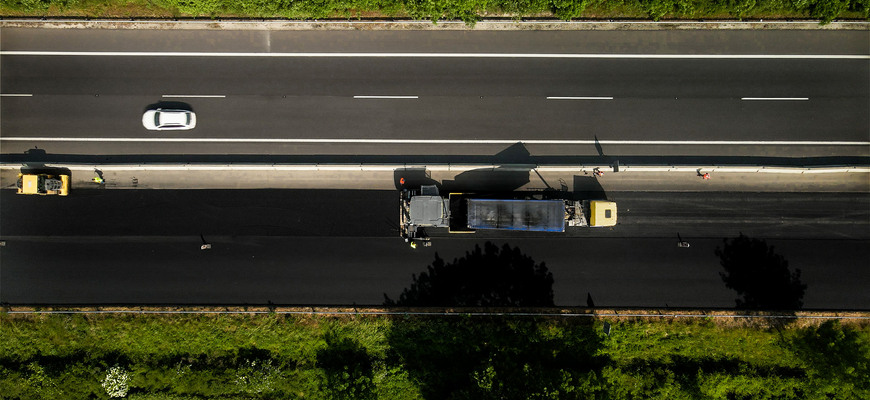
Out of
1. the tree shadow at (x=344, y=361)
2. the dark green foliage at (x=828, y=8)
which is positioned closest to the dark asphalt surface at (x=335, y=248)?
the tree shadow at (x=344, y=361)

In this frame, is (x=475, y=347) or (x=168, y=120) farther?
(x=475, y=347)

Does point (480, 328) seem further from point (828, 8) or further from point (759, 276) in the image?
point (828, 8)

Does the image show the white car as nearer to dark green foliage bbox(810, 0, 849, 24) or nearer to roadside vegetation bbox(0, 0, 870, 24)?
roadside vegetation bbox(0, 0, 870, 24)

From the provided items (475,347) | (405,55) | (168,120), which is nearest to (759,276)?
(475,347)

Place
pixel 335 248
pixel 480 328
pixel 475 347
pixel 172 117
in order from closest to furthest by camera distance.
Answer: pixel 172 117 → pixel 475 347 → pixel 480 328 → pixel 335 248

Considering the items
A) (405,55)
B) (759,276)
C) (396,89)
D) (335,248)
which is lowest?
(759,276)
